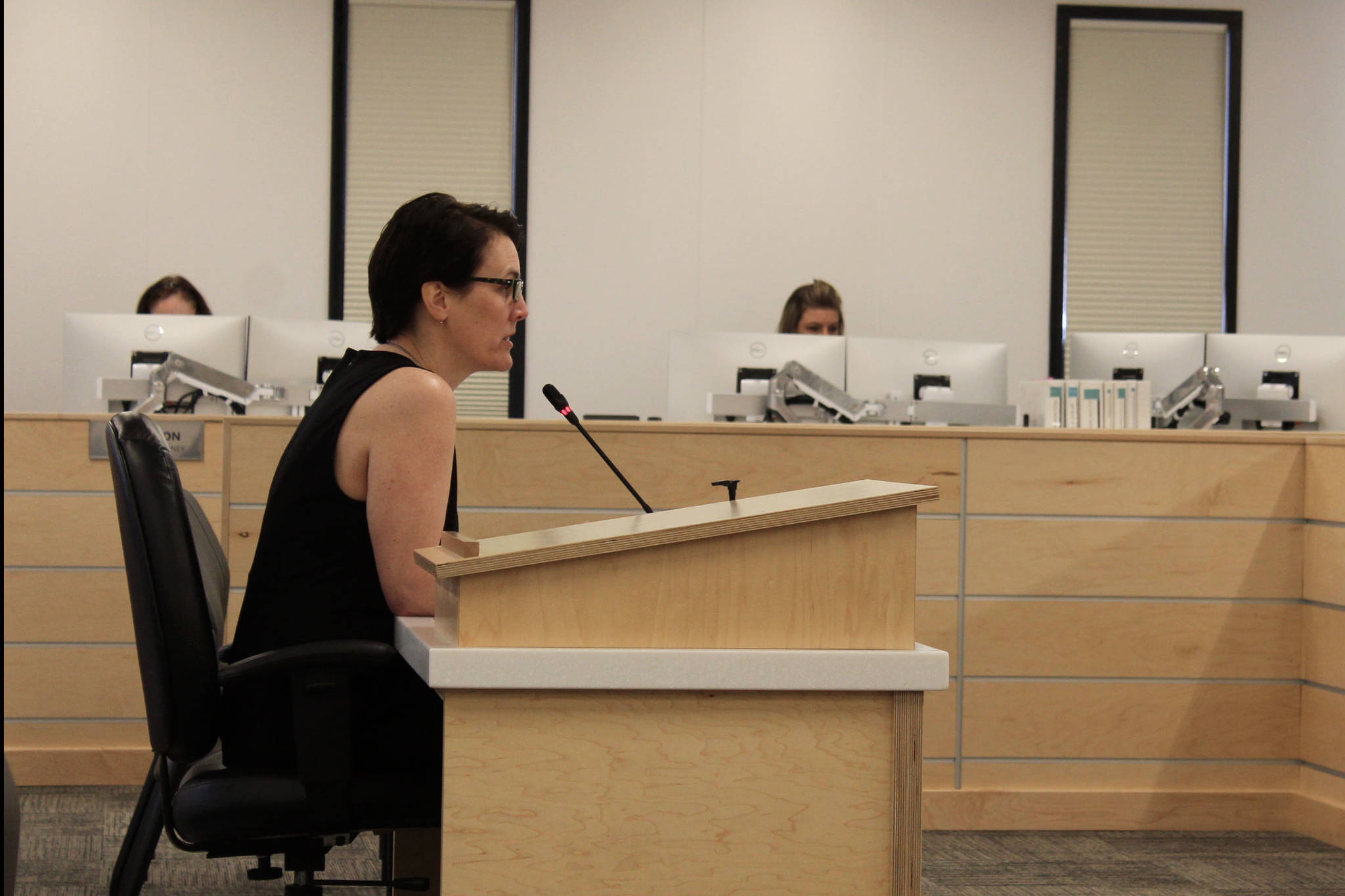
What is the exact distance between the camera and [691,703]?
126 cm

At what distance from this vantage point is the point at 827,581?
1.29m

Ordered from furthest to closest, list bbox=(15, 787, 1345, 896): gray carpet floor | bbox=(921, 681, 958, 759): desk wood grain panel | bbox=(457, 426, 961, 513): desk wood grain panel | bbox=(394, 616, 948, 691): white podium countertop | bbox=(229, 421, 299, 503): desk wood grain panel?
1. bbox=(921, 681, 958, 759): desk wood grain panel
2. bbox=(457, 426, 961, 513): desk wood grain panel
3. bbox=(229, 421, 299, 503): desk wood grain panel
4. bbox=(15, 787, 1345, 896): gray carpet floor
5. bbox=(394, 616, 948, 691): white podium countertop

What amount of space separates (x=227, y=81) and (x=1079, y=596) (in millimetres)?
4231

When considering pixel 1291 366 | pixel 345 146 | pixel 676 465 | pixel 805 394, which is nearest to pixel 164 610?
pixel 676 465

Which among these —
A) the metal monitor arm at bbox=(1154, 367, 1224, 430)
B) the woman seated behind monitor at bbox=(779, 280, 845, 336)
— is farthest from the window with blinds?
the metal monitor arm at bbox=(1154, 367, 1224, 430)

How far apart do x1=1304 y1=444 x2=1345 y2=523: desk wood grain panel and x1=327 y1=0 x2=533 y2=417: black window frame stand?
332 cm

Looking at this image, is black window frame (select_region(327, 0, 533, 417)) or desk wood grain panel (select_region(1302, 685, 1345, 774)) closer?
desk wood grain panel (select_region(1302, 685, 1345, 774))

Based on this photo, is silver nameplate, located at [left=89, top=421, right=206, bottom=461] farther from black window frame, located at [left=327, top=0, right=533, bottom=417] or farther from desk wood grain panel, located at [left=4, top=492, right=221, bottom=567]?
black window frame, located at [left=327, top=0, right=533, bottom=417]

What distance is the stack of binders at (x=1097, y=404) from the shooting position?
11.9 feet

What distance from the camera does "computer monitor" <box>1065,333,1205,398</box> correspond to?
411 cm

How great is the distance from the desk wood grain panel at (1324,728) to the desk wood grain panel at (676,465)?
997 mm

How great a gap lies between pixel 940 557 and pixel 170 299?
2.92 metres

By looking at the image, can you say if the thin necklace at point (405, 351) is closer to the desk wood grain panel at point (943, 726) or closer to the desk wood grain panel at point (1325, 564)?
the desk wood grain panel at point (943, 726)

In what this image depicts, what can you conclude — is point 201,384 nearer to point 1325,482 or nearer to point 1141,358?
point 1141,358
